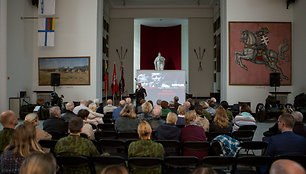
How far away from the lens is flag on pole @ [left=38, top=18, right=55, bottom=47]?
43.7 feet

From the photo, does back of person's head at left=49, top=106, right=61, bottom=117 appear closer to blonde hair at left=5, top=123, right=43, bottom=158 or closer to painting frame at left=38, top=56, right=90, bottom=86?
blonde hair at left=5, top=123, right=43, bottom=158

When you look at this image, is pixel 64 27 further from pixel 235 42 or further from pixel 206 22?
pixel 206 22

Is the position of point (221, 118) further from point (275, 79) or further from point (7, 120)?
point (275, 79)

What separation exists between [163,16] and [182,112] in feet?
46.8

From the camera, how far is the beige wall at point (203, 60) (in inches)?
746

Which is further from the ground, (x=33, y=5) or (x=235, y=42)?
(x=33, y=5)

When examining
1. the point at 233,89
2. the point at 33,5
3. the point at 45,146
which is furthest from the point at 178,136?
the point at 33,5

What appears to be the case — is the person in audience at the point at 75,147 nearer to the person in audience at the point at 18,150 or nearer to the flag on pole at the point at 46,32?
the person in audience at the point at 18,150

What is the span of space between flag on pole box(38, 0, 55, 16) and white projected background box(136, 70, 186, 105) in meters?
5.25

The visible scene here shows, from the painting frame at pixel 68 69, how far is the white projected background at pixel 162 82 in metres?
2.73

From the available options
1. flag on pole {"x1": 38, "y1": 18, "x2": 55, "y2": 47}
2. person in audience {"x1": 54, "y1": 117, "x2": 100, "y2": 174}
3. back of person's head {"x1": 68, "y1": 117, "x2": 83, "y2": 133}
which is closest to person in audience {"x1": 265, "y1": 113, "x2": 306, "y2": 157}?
person in audience {"x1": 54, "y1": 117, "x2": 100, "y2": 174}

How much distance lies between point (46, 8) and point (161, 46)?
393 inches

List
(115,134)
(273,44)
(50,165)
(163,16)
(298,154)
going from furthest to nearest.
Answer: (163,16)
(273,44)
(115,134)
(298,154)
(50,165)

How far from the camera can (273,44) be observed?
1325 cm
